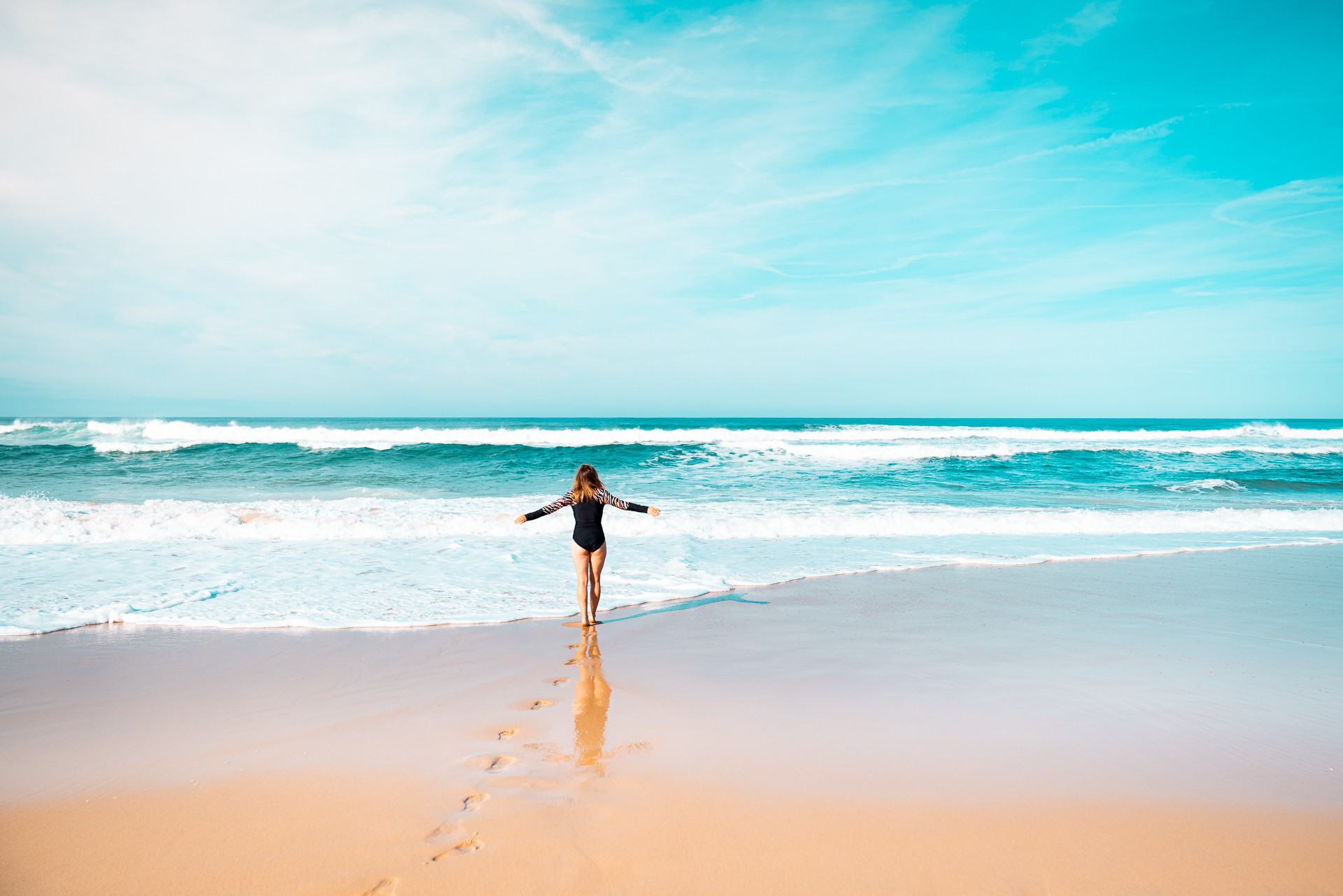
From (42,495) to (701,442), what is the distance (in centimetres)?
2401

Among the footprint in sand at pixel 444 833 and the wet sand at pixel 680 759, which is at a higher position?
the footprint in sand at pixel 444 833

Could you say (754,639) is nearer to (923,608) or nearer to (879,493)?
(923,608)

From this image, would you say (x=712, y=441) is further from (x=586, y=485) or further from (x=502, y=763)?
(x=502, y=763)

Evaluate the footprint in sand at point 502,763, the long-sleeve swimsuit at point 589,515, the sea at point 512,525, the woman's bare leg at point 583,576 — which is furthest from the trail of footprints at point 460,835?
the sea at point 512,525

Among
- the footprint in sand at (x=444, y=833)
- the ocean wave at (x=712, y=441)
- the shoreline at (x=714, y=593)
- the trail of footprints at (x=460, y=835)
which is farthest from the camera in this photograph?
the ocean wave at (x=712, y=441)

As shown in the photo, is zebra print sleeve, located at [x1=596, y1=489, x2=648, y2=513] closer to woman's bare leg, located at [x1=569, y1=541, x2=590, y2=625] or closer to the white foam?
woman's bare leg, located at [x1=569, y1=541, x2=590, y2=625]

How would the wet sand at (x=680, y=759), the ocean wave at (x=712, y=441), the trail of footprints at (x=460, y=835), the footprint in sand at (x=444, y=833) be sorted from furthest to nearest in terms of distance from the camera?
the ocean wave at (x=712, y=441), the footprint in sand at (x=444, y=833), the wet sand at (x=680, y=759), the trail of footprints at (x=460, y=835)

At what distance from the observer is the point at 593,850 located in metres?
2.64

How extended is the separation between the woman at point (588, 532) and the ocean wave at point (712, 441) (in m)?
22.6

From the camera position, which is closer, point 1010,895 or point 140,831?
point 1010,895

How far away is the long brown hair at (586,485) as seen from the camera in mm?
6090

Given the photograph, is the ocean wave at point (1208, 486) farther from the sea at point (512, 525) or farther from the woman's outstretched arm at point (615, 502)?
the woman's outstretched arm at point (615, 502)

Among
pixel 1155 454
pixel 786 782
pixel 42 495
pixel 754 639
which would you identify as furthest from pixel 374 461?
pixel 1155 454

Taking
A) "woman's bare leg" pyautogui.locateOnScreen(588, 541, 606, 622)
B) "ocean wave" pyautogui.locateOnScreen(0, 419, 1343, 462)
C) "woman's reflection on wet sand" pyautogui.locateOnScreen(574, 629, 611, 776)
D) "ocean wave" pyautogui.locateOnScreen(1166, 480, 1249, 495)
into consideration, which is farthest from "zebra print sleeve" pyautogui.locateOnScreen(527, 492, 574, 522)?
"ocean wave" pyautogui.locateOnScreen(0, 419, 1343, 462)
